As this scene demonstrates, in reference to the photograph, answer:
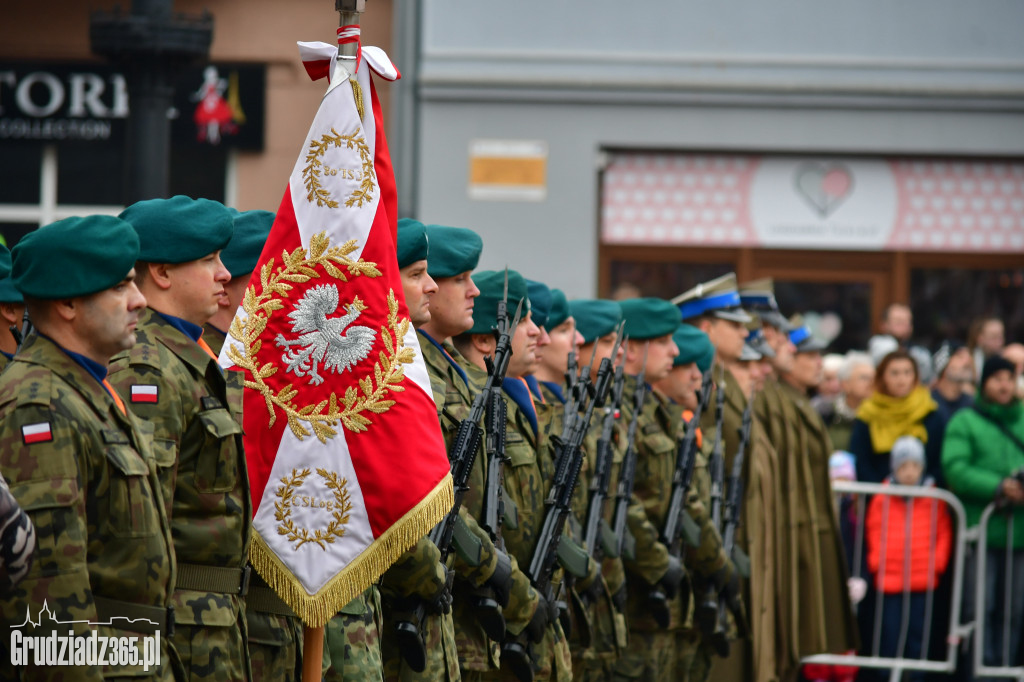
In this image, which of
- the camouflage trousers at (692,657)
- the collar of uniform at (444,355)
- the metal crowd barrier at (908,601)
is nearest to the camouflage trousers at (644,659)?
the camouflage trousers at (692,657)

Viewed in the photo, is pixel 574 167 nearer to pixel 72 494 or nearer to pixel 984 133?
pixel 984 133

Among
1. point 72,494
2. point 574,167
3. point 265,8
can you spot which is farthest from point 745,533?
point 265,8

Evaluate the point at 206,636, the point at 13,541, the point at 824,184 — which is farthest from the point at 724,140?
the point at 13,541

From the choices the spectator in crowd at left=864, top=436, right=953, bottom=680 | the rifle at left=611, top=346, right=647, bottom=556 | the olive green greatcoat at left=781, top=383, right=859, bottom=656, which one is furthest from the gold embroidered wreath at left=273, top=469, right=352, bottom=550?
Result: the spectator in crowd at left=864, top=436, right=953, bottom=680

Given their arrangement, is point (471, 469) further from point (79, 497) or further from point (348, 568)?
point (79, 497)

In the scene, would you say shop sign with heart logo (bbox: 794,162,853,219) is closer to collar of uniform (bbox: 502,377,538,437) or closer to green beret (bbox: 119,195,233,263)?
collar of uniform (bbox: 502,377,538,437)

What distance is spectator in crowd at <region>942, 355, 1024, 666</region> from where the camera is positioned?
9.62m

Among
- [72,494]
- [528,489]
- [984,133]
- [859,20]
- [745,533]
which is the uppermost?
[859,20]

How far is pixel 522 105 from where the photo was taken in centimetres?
1281

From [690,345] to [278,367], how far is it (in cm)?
386

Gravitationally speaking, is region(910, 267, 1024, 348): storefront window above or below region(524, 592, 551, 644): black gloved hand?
above

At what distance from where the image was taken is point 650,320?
24.9ft

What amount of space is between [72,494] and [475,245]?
2.34m

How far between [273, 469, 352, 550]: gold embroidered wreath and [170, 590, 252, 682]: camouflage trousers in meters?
0.44
